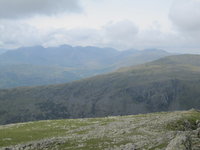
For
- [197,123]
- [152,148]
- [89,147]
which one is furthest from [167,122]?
[89,147]

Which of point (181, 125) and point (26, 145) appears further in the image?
point (181, 125)

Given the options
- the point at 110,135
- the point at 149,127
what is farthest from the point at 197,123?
the point at 110,135

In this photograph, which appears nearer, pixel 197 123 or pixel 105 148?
pixel 105 148

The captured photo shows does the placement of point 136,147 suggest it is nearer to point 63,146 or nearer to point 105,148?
point 105,148

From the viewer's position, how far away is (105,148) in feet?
127

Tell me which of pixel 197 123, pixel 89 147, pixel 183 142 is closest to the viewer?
pixel 183 142

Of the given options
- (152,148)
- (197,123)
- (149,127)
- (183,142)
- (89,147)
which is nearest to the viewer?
(183,142)

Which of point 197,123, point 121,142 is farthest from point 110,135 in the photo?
point 197,123

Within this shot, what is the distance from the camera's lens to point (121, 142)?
4259cm

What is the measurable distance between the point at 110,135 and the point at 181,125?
825 inches

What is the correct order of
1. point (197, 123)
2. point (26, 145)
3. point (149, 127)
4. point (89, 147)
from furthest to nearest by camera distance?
1. point (197, 123)
2. point (149, 127)
3. point (26, 145)
4. point (89, 147)

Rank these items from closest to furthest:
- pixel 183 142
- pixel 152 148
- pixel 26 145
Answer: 1. pixel 183 142
2. pixel 152 148
3. pixel 26 145

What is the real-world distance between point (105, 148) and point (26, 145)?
15343 millimetres

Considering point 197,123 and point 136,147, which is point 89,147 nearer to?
point 136,147
